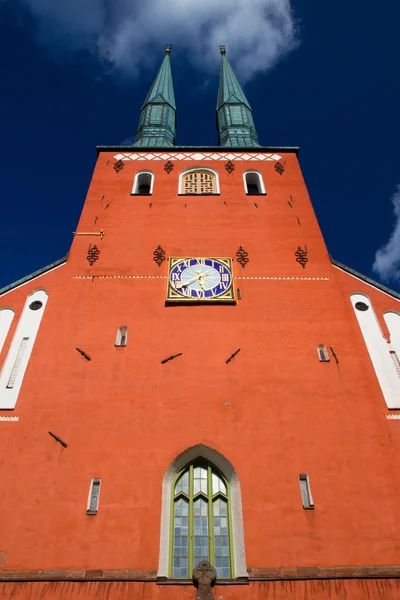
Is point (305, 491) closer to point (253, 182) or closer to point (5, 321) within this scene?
point (5, 321)

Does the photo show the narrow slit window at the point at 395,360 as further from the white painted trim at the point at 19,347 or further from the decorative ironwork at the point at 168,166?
the decorative ironwork at the point at 168,166

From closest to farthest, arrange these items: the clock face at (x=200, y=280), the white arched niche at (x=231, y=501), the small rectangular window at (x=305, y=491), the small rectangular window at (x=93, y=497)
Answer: the white arched niche at (x=231, y=501), the small rectangular window at (x=93, y=497), the small rectangular window at (x=305, y=491), the clock face at (x=200, y=280)

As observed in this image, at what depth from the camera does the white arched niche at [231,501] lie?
374 inches

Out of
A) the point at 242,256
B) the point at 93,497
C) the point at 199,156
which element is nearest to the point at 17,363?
the point at 93,497

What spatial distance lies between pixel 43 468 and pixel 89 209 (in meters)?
8.79

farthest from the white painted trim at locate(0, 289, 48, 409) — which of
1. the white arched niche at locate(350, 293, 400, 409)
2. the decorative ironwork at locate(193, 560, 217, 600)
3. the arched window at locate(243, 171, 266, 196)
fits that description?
the arched window at locate(243, 171, 266, 196)

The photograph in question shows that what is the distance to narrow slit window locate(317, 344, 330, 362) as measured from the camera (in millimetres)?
12297

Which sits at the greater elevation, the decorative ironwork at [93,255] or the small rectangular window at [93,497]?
the decorative ironwork at [93,255]

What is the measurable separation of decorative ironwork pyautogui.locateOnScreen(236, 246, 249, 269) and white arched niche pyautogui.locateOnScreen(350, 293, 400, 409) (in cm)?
308

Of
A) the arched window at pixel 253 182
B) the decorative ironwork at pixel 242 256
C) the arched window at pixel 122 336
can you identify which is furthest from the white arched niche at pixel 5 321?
the arched window at pixel 253 182

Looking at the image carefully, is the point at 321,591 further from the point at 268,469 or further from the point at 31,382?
the point at 31,382

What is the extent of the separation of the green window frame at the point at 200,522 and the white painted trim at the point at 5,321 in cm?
547

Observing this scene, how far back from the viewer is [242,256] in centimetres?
1485

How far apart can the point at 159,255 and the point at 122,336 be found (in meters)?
3.08
